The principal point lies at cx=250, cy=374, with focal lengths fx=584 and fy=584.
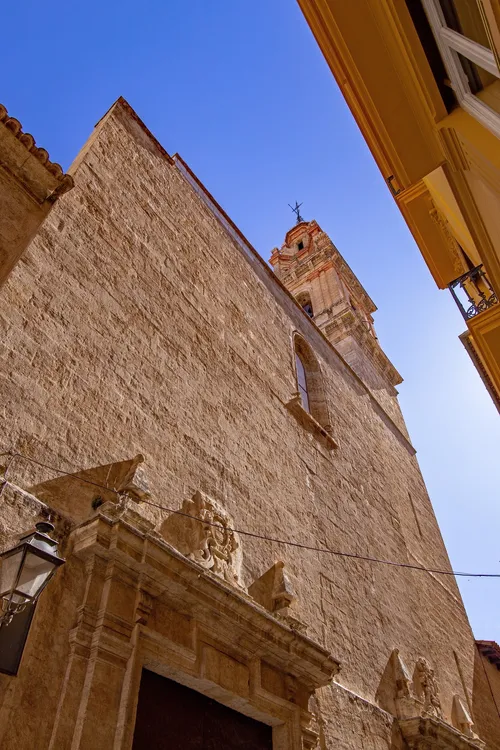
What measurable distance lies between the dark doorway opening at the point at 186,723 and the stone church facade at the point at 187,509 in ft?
0.05

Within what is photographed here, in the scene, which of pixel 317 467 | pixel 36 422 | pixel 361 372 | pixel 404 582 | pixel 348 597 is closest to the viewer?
pixel 36 422

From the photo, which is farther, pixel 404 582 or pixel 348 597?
pixel 404 582

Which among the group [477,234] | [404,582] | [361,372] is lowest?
[404,582]

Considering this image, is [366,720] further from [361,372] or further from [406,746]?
[361,372]

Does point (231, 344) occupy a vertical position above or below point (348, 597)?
above

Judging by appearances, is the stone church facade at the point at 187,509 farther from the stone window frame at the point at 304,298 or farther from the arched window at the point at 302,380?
the stone window frame at the point at 304,298

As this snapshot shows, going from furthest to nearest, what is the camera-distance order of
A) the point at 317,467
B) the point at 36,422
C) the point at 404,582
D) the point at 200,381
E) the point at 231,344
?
1. the point at 404,582
2. the point at 317,467
3. the point at 231,344
4. the point at 200,381
5. the point at 36,422

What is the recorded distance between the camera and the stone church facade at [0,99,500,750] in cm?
367

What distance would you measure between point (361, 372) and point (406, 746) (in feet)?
26.5

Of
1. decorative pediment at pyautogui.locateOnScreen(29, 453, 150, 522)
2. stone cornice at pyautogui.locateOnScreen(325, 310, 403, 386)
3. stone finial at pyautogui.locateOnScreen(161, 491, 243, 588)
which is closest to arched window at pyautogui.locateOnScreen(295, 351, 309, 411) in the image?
stone finial at pyautogui.locateOnScreen(161, 491, 243, 588)

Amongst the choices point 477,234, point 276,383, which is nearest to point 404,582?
point 276,383

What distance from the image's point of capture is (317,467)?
303 inches

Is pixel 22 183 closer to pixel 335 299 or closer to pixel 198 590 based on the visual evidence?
pixel 198 590

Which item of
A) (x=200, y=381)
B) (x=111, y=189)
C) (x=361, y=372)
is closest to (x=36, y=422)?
(x=200, y=381)
